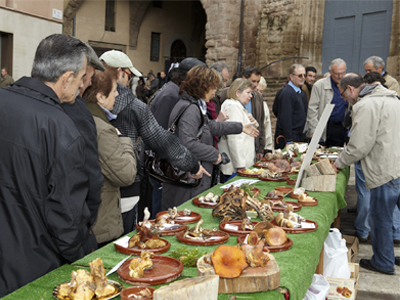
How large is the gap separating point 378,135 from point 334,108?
2.52m

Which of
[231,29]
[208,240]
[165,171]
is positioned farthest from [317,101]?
[231,29]

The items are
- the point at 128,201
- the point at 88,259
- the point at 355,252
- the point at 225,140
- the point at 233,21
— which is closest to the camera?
the point at 88,259

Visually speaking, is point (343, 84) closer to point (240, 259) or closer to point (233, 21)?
point (240, 259)

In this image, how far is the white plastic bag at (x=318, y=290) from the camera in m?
2.69

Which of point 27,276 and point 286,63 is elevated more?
point 286,63

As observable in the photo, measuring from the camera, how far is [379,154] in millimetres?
4312

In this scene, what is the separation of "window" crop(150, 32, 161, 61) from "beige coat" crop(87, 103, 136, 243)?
2333 cm

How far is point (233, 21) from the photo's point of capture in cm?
1777

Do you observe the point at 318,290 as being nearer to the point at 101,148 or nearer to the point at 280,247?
the point at 280,247

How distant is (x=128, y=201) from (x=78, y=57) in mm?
1217

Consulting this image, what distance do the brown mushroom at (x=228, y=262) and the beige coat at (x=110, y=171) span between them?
99cm

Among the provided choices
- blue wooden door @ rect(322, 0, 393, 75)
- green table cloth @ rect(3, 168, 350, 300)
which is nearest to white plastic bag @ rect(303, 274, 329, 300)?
green table cloth @ rect(3, 168, 350, 300)

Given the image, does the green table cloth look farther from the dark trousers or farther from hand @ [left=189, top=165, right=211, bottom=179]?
the dark trousers

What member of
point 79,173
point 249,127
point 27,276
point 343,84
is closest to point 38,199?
point 79,173
